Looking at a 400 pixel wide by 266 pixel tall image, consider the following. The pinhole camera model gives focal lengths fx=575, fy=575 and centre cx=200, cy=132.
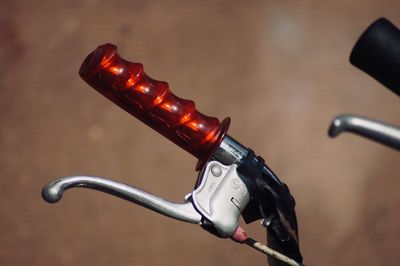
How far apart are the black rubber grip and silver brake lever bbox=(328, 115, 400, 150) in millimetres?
90

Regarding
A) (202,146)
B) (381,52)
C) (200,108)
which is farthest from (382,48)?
(200,108)

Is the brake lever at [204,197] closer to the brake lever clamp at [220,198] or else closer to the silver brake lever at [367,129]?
the brake lever clamp at [220,198]

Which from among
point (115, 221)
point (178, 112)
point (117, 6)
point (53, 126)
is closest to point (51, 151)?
point (53, 126)

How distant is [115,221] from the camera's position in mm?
1095

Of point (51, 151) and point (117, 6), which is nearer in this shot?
point (51, 151)

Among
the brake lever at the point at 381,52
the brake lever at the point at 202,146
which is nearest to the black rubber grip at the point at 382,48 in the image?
the brake lever at the point at 381,52

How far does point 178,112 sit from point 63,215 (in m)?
0.76

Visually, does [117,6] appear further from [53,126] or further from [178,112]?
[178,112]

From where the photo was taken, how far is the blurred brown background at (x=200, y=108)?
1.07m

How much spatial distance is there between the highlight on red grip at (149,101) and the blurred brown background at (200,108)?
0.67 meters

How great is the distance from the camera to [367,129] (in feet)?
0.89

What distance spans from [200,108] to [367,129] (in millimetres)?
914

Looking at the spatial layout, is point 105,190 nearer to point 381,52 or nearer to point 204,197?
point 204,197

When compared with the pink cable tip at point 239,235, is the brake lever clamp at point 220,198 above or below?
above
